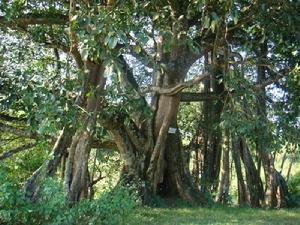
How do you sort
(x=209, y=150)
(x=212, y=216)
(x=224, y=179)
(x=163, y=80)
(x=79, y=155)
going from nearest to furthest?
(x=79, y=155) → (x=212, y=216) → (x=163, y=80) → (x=224, y=179) → (x=209, y=150)

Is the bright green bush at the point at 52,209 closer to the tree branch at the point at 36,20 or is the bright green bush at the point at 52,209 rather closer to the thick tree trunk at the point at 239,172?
the tree branch at the point at 36,20

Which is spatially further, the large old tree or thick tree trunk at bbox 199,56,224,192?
thick tree trunk at bbox 199,56,224,192

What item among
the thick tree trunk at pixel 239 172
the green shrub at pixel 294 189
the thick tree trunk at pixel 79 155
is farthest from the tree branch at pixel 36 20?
the green shrub at pixel 294 189

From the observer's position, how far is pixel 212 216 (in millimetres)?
7168

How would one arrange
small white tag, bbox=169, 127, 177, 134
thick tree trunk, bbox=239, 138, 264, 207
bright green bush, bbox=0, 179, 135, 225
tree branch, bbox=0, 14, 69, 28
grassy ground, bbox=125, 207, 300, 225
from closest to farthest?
bright green bush, bbox=0, 179, 135, 225, tree branch, bbox=0, 14, 69, 28, grassy ground, bbox=125, 207, 300, 225, small white tag, bbox=169, 127, 177, 134, thick tree trunk, bbox=239, 138, 264, 207

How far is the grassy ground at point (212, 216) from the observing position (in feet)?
21.4

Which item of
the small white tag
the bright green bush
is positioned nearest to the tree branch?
the bright green bush

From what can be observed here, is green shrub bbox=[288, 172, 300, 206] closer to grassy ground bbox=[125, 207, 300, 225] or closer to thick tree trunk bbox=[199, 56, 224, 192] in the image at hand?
grassy ground bbox=[125, 207, 300, 225]

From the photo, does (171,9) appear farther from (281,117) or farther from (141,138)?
(141,138)

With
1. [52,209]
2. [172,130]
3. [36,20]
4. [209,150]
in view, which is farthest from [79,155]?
[209,150]

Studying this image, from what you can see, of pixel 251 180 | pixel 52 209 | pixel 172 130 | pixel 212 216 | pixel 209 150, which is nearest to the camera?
pixel 52 209

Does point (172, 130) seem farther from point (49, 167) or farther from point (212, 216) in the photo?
point (49, 167)

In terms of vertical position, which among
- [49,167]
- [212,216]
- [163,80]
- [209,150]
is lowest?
[212,216]

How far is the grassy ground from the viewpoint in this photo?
21.4 ft
